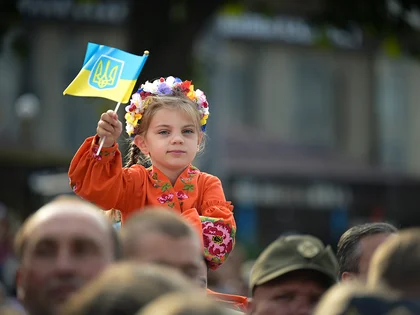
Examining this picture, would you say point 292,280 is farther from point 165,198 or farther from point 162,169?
point 162,169

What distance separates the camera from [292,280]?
494 centimetres

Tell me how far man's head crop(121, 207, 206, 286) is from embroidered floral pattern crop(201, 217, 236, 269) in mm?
1442

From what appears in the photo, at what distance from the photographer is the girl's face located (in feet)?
18.9

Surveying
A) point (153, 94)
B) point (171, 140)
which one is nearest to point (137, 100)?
point (153, 94)

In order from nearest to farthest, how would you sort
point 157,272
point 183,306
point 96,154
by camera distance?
point 183,306
point 157,272
point 96,154

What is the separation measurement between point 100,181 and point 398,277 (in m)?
2.27

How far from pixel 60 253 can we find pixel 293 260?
1.49 metres

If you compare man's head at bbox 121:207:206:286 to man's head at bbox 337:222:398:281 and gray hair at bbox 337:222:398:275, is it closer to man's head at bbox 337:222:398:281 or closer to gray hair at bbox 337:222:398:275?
man's head at bbox 337:222:398:281

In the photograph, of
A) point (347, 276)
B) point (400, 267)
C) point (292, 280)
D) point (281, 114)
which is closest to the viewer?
point (400, 267)

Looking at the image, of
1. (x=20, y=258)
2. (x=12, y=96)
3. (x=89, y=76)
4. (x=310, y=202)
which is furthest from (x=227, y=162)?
(x=20, y=258)

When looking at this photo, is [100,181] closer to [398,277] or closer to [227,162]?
[398,277]

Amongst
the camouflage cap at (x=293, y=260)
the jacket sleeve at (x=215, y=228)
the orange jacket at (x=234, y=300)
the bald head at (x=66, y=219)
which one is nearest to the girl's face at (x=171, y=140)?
the jacket sleeve at (x=215, y=228)

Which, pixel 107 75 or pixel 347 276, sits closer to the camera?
pixel 347 276

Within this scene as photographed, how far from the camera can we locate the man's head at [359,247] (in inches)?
218
